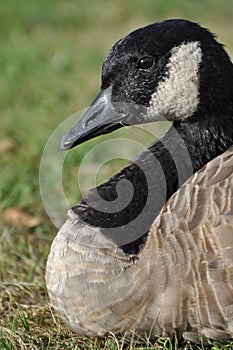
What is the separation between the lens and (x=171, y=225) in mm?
2920

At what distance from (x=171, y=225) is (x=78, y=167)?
2.41 meters

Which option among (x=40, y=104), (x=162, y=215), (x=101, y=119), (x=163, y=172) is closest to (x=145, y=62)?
(x=101, y=119)

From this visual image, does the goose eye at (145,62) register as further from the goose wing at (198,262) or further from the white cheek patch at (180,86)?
the goose wing at (198,262)

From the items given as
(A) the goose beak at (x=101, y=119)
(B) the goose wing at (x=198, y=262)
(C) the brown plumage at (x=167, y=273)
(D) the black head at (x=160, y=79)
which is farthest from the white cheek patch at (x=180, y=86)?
(B) the goose wing at (x=198, y=262)

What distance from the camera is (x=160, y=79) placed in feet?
10.5

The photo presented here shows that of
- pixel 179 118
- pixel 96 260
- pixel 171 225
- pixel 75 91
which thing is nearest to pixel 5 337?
pixel 96 260

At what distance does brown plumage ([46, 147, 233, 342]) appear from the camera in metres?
2.81

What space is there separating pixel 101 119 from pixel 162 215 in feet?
1.76

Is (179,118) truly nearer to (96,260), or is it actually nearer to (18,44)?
(96,260)

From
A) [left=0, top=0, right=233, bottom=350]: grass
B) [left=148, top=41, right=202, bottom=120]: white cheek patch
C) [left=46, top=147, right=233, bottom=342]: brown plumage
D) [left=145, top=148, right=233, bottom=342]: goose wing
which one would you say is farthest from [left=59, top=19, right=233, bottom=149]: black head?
[left=0, top=0, right=233, bottom=350]: grass

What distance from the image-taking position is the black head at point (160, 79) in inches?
123

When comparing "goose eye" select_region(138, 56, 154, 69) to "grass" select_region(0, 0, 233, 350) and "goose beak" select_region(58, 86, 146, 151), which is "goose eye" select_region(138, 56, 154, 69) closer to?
"goose beak" select_region(58, 86, 146, 151)

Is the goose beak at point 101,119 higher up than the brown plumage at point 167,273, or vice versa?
the goose beak at point 101,119

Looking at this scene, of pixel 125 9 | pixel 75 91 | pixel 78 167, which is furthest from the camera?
pixel 125 9
